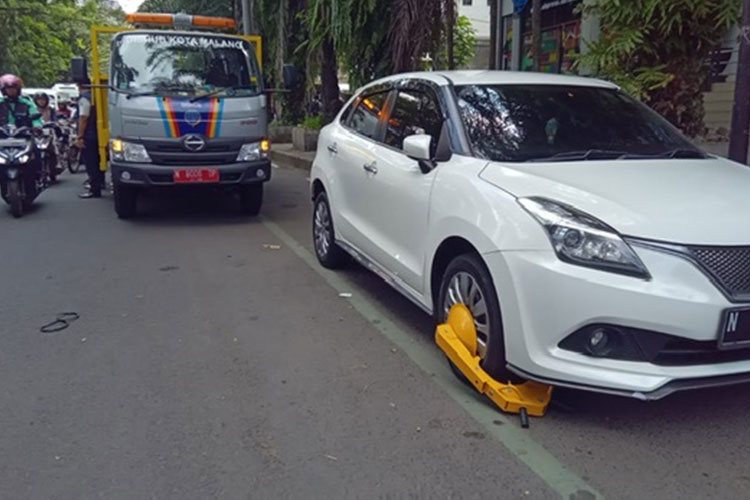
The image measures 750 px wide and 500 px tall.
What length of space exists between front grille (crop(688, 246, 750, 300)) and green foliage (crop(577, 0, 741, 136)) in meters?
4.50

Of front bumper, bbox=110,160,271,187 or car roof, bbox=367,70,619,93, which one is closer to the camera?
car roof, bbox=367,70,619,93

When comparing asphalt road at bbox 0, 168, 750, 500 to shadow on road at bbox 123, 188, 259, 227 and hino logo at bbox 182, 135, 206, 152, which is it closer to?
hino logo at bbox 182, 135, 206, 152

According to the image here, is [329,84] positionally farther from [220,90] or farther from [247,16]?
[220,90]

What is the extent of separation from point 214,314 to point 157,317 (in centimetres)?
41

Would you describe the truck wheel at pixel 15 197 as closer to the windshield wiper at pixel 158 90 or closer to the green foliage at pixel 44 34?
the windshield wiper at pixel 158 90

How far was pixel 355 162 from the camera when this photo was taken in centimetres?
535

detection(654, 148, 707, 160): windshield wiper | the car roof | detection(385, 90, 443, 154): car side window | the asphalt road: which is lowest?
the asphalt road

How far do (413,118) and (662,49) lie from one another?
3.93 metres

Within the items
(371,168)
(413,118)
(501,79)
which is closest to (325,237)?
(371,168)

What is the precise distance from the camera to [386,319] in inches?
198

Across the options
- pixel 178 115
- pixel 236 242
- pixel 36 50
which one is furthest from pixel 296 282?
pixel 36 50

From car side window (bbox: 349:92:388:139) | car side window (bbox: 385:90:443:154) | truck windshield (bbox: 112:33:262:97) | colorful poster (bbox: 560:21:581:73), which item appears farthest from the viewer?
colorful poster (bbox: 560:21:581:73)

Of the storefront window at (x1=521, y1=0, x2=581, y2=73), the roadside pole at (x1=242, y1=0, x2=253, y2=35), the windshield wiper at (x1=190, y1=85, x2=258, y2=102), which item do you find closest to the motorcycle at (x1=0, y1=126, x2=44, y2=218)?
the windshield wiper at (x1=190, y1=85, x2=258, y2=102)

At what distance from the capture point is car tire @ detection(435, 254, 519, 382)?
3416 millimetres
